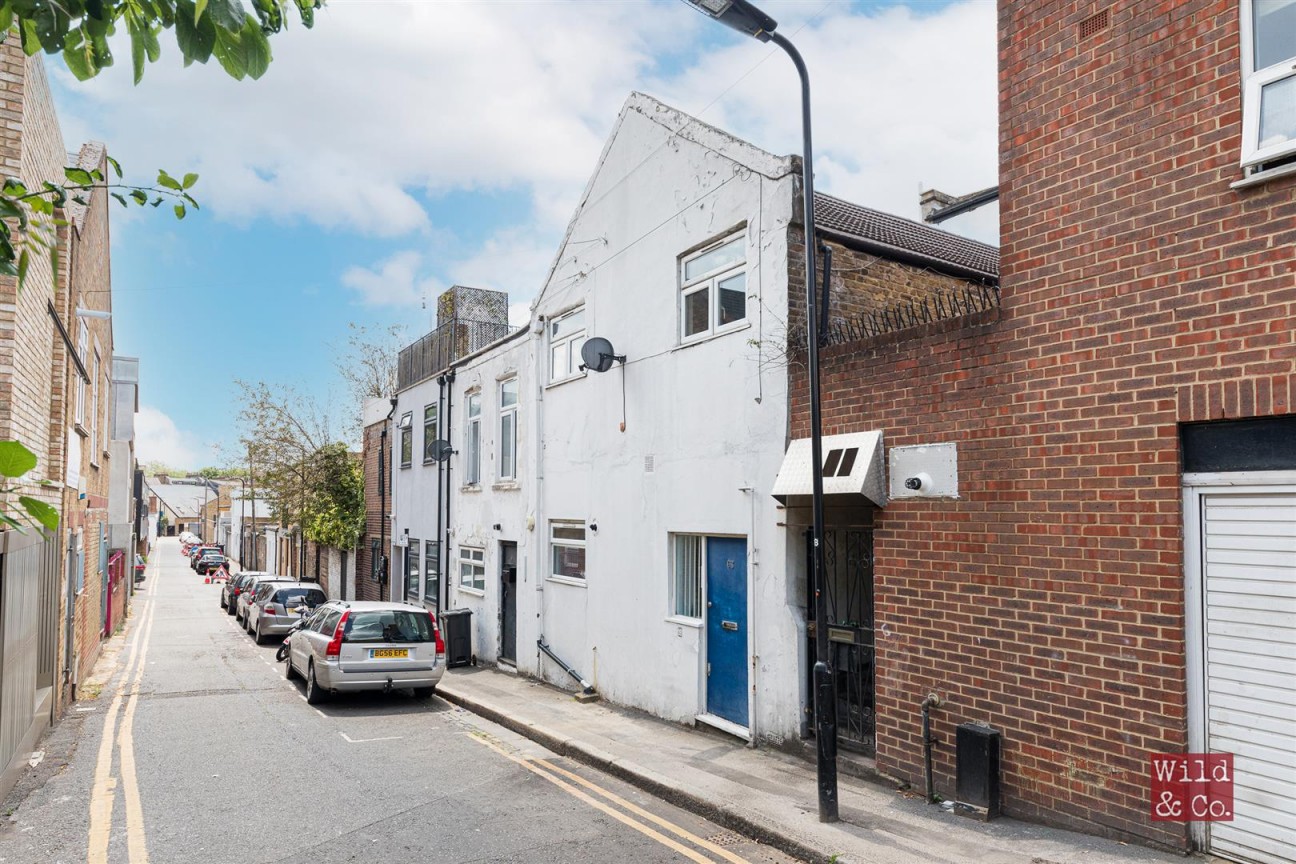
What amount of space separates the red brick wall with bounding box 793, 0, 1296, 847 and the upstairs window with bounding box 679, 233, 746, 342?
3021 mm

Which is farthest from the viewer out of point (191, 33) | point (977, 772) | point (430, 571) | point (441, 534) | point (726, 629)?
point (430, 571)

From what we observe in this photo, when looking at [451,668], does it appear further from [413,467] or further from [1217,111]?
[1217,111]

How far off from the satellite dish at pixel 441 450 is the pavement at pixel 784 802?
9085 millimetres

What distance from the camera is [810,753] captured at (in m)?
8.55

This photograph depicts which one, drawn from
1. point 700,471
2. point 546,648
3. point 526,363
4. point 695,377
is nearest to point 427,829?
point 700,471

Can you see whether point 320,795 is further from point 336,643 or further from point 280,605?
point 280,605

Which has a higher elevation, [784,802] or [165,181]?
[165,181]

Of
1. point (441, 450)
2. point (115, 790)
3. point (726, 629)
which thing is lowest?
point (115, 790)

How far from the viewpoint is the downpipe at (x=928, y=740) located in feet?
23.5

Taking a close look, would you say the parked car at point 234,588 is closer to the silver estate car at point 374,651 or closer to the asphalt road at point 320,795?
the asphalt road at point 320,795

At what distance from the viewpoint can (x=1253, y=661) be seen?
5363 mm

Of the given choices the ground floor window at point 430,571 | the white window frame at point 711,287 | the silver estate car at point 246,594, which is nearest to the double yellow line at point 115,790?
the ground floor window at point 430,571

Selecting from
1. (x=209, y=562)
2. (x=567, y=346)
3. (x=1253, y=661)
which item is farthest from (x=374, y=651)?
(x=209, y=562)

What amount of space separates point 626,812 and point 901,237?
317 inches
